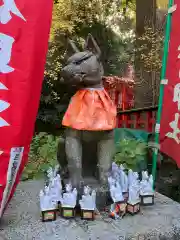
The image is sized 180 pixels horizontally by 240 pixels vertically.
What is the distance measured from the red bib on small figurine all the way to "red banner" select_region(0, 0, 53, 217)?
35 cm

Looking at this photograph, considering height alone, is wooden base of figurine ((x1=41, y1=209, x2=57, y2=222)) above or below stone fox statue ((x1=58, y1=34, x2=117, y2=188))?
below

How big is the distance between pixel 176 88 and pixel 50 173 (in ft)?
3.07

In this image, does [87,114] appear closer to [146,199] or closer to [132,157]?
[146,199]

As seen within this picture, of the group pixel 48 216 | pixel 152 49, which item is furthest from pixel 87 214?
pixel 152 49

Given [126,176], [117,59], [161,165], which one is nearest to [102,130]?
[126,176]

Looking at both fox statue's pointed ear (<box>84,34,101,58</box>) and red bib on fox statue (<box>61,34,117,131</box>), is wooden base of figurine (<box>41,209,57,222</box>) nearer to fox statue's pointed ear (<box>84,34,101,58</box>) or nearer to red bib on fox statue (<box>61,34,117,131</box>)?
red bib on fox statue (<box>61,34,117,131</box>)

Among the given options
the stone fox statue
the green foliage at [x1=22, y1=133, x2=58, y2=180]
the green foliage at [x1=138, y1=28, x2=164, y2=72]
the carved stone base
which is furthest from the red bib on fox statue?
the green foliage at [x1=138, y1=28, x2=164, y2=72]

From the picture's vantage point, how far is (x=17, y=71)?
3.58ft

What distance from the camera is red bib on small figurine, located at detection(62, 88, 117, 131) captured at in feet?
4.72

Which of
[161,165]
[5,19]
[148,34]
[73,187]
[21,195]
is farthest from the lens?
[148,34]

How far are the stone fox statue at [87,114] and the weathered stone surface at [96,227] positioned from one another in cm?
23

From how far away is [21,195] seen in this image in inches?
69.3

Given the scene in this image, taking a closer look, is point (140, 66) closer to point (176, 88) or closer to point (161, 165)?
point (161, 165)

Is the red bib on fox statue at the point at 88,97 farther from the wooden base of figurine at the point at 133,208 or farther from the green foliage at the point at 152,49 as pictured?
the green foliage at the point at 152,49
